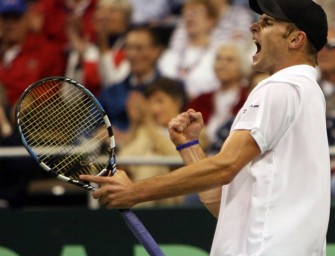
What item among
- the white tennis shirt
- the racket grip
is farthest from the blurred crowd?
the white tennis shirt

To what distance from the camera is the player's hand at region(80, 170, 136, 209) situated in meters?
4.07

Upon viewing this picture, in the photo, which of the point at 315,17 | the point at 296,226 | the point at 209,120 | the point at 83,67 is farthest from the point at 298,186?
the point at 83,67

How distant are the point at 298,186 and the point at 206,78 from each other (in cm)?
498

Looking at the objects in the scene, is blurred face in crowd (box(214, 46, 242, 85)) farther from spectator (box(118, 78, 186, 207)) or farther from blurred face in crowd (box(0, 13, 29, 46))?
blurred face in crowd (box(0, 13, 29, 46))

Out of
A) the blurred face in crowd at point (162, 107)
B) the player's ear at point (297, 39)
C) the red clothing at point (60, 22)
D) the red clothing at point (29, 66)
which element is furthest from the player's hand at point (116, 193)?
the red clothing at point (60, 22)

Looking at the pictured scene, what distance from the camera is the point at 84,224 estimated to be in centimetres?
668

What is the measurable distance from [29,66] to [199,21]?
1557mm

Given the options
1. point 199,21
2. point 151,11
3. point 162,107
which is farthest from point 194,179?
point 151,11

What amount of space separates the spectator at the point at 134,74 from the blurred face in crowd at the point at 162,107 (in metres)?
0.40

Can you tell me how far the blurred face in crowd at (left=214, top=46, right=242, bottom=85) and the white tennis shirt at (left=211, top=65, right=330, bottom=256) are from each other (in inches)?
177

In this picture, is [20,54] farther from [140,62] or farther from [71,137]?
[71,137]

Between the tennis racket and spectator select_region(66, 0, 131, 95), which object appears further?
spectator select_region(66, 0, 131, 95)

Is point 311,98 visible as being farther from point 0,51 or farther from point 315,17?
point 0,51

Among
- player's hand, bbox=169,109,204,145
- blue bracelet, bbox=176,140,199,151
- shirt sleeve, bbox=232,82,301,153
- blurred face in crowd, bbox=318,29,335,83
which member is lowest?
blurred face in crowd, bbox=318,29,335,83
